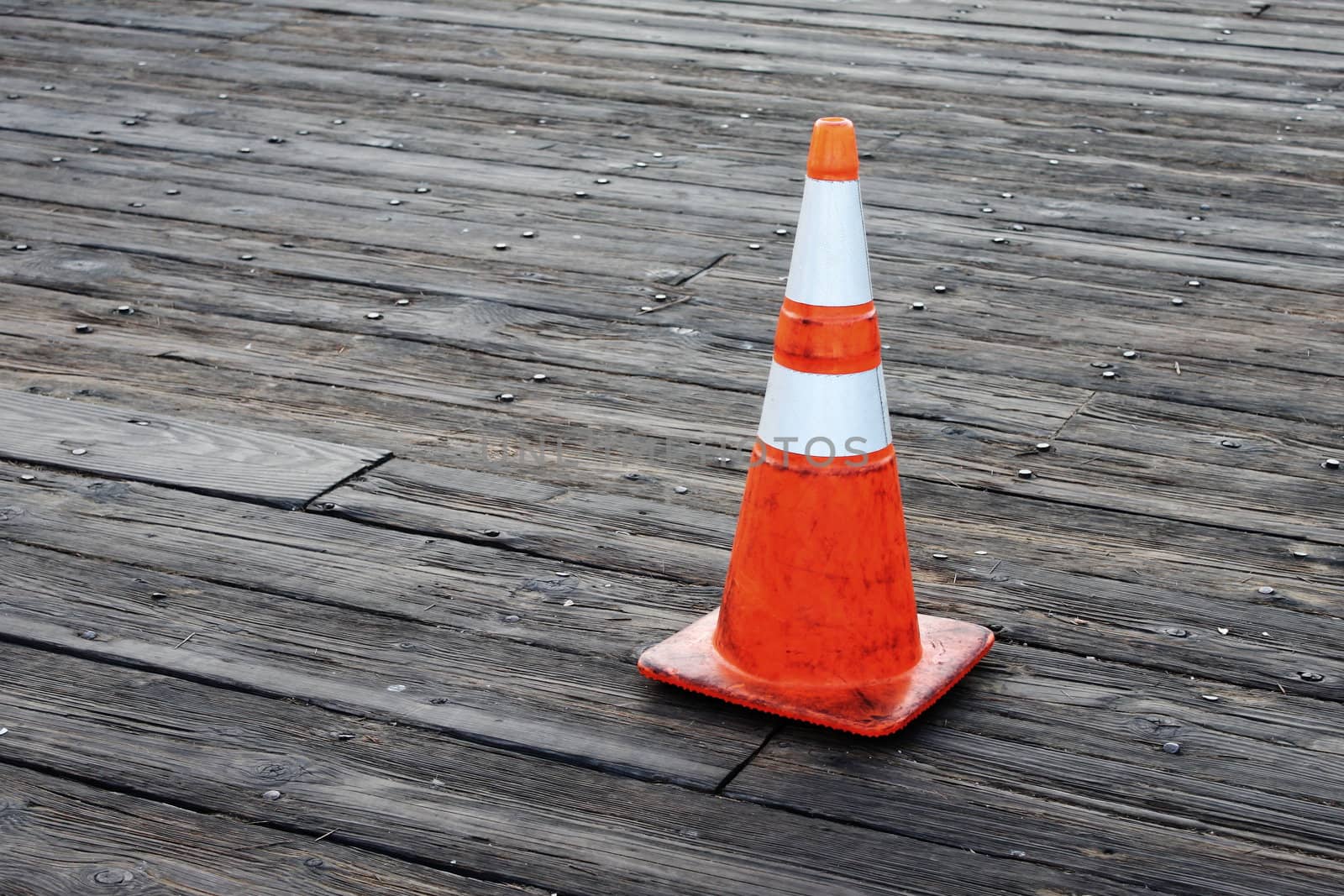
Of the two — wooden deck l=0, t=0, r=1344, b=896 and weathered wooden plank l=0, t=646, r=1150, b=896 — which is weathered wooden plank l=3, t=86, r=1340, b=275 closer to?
wooden deck l=0, t=0, r=1344, b=896

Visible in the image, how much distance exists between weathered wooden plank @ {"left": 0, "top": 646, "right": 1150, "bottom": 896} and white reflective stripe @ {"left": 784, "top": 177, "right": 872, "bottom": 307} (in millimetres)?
596

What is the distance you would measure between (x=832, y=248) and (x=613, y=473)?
765mm

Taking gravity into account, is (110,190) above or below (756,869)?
above

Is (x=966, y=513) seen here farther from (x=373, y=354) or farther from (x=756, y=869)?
A: (x=373, y=354)

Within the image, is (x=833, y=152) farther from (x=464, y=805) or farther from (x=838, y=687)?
(x=464, y=805)

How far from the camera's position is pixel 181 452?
97.0 inches

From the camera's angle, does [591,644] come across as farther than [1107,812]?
Yes

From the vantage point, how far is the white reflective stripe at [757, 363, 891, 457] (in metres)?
1.79

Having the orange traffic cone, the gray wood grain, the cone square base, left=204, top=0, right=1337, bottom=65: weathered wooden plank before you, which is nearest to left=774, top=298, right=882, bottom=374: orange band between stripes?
the orange traffic cone

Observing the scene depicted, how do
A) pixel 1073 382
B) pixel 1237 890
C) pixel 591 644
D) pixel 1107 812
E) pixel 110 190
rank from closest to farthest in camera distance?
pixel 1237 890
pixel 1107 812
pixel 591 644
pixel 1073 382
pixel 110 190

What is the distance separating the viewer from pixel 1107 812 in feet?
5.25

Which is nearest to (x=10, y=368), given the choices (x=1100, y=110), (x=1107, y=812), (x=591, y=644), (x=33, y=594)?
(x=33, y=594)

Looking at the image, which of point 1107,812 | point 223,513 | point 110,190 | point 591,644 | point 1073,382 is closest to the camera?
point 1107,812

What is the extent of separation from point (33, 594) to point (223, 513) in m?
0.32
